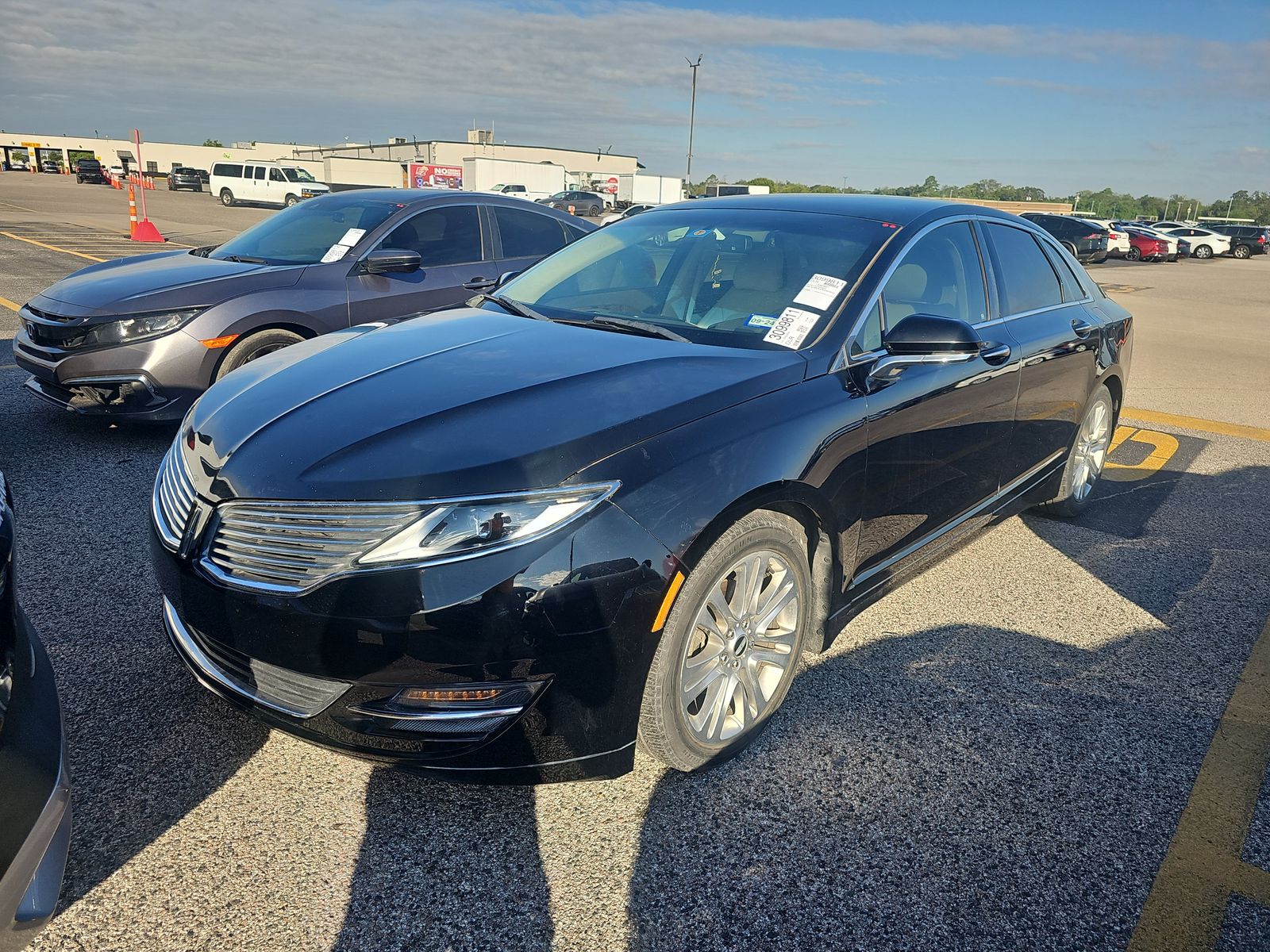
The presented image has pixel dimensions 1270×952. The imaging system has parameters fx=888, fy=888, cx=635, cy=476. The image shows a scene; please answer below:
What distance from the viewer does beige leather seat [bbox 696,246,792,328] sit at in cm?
316

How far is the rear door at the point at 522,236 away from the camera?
21.9ft

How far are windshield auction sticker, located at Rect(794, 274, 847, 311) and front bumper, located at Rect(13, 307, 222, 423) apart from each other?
3.88 meters

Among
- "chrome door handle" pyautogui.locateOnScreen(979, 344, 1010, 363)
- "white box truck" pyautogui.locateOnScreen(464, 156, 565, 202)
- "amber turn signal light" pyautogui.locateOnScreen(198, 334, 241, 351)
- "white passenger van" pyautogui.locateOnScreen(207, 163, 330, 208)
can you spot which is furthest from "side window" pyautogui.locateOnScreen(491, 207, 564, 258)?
"white box truck" pyautogui.locateOnScreen(464, 156, 565, 202)

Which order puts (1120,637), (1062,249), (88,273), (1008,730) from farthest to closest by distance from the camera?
(88,273), (1062,249), (1120,637), (1008,730)

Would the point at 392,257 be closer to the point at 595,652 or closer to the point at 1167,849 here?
the point at 595,652

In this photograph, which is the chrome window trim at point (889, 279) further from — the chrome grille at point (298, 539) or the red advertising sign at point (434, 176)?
the red advertising sign at point (434, 176)

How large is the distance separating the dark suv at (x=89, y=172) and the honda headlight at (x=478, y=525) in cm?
6667

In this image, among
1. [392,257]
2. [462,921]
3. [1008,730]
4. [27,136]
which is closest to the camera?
A: [462,921]

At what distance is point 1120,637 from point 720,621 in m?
2.08

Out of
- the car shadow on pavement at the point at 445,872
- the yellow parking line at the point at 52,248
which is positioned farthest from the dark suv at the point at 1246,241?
the car shadow on pavement at the point at 445,872

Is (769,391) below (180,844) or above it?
above

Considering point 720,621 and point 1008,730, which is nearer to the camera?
point 720,621

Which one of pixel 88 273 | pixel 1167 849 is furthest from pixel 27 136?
pixel 1167 849

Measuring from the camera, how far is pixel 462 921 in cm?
208
